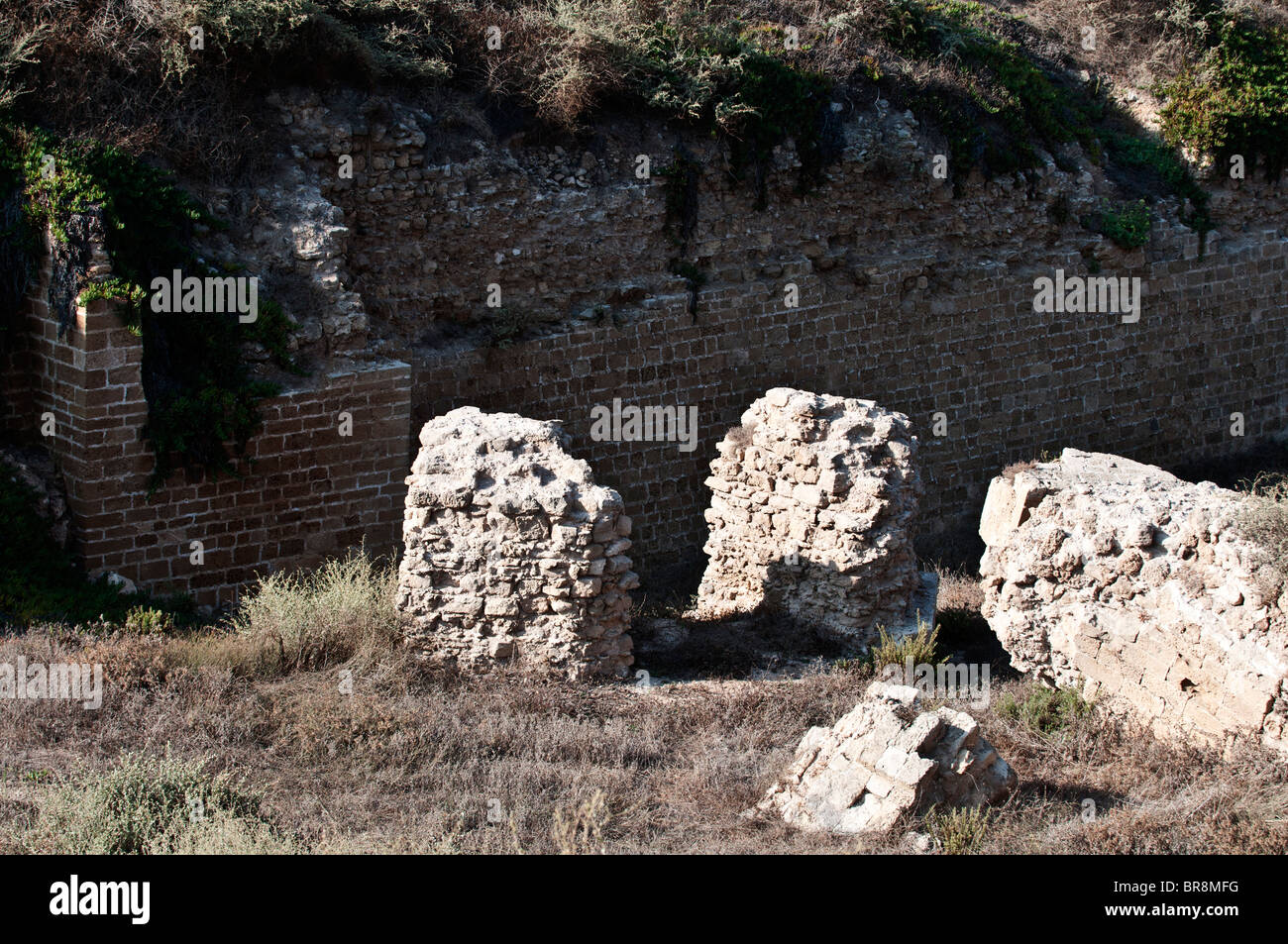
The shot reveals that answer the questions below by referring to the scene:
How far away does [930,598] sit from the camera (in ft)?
34.9

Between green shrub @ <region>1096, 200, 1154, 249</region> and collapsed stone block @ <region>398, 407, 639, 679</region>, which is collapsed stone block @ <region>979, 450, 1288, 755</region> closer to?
collapsed stone block @ <region>398, 407, 639, 679</region>

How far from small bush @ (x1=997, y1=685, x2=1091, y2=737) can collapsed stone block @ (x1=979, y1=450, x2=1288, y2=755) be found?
0.43 feet

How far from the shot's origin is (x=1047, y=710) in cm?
864

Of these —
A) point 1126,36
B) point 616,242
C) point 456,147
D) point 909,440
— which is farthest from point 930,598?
point 1126,36

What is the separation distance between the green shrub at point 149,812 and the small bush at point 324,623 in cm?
161

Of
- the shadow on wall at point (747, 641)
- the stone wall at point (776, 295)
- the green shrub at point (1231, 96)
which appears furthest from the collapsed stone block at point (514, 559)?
the green shrub at point (1231, 96)

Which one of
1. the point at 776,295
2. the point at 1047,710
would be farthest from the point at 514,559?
the point at 776,295

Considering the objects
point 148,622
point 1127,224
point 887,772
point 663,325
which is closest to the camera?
point 887,772

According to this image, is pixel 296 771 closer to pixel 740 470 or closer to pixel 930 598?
pixel 740 470

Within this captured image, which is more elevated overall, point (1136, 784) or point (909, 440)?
point (909, 440)

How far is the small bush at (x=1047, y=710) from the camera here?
8.51 m

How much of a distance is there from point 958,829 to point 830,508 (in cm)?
338

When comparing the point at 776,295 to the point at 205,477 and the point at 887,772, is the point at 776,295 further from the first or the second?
the point at 887,772

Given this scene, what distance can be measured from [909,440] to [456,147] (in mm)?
5077
